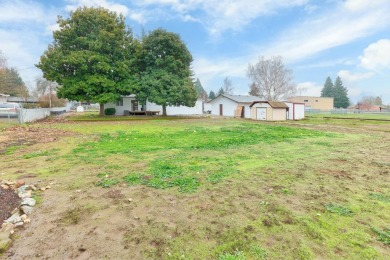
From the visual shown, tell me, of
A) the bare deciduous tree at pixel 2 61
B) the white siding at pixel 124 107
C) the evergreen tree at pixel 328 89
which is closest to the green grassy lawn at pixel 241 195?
the white siding at pixel 124 107

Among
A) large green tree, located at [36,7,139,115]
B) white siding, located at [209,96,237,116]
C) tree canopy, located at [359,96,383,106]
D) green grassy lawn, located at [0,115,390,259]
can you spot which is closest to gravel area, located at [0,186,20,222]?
green grassy lawn, located at [0,115,390,259]

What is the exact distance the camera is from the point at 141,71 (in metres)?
29.4

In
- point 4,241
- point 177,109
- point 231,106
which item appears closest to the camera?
point 4,241

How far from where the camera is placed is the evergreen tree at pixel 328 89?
79881mm

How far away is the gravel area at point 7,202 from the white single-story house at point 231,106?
3097 cm

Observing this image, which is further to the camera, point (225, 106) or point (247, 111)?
point (225, 106)

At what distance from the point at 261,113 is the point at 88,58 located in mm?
20651

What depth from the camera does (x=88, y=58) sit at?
24.1 meters

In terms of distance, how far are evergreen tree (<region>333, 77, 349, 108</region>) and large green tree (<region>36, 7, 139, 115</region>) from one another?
72.5 m

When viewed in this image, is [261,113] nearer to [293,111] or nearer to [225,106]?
[293,111]

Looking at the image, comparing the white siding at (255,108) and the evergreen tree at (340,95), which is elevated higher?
the evergreen tree at (340,95)

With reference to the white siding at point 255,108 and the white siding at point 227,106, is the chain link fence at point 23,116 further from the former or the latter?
the white siding at point 255,108

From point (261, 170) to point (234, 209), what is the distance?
7.79 feet

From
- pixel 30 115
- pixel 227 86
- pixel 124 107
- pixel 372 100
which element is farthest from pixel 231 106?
pixel 372 100
